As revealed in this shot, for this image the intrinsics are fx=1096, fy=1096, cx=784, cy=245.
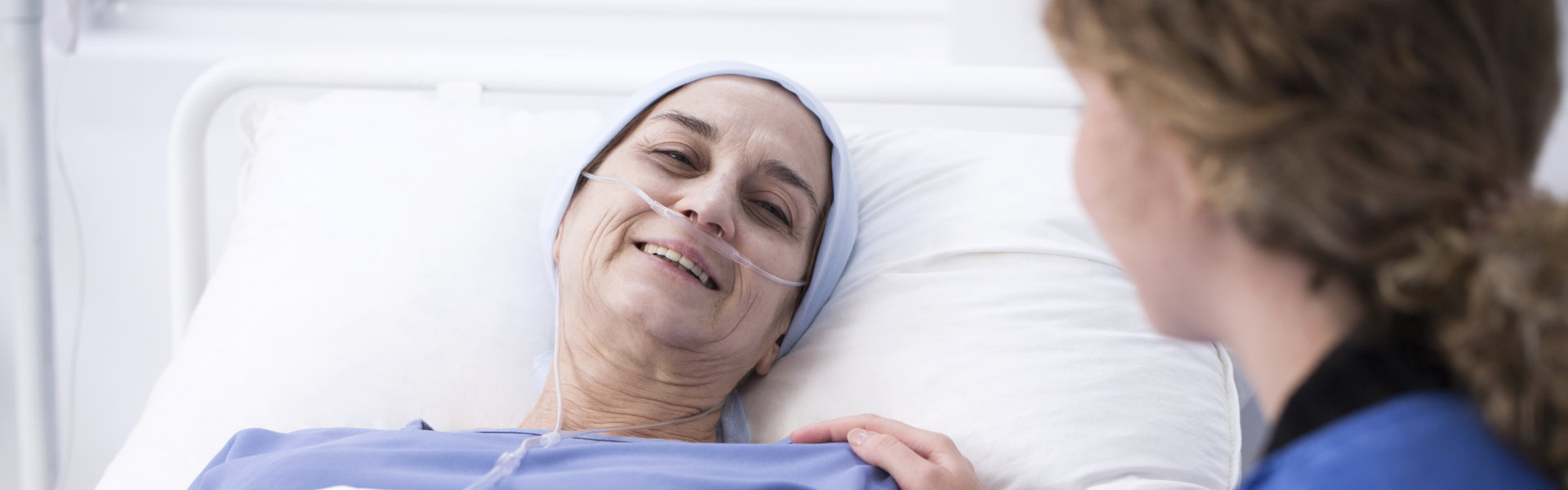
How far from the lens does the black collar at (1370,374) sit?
60 cm

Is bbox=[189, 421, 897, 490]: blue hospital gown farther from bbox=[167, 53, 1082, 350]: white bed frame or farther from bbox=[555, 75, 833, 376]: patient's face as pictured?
bbox=[167, 53, 1082, 350]: white bed frame

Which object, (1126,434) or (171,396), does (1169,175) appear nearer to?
(1126,434)

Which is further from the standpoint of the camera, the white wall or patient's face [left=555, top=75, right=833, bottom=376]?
the white wall

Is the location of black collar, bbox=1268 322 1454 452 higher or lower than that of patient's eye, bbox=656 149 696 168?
higher

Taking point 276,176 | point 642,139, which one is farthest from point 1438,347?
point 276,176

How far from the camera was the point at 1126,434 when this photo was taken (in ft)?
3.99

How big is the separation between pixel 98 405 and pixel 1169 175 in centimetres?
238

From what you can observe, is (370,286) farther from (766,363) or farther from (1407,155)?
(1407,155)

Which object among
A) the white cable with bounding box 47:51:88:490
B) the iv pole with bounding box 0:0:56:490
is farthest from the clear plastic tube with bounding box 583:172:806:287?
the white cable with bounding box 47:51:88:490

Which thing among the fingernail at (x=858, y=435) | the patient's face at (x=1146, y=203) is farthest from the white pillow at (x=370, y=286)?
the patient's face at (x=1146, y=203)

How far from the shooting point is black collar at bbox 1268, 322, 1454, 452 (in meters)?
0.60

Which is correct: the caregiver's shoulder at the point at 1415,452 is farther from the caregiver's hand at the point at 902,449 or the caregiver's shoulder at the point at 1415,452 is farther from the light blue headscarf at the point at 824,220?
the light blue headscarf at the point at 824,220

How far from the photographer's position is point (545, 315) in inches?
62.4

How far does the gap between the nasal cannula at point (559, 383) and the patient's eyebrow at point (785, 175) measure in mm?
118
